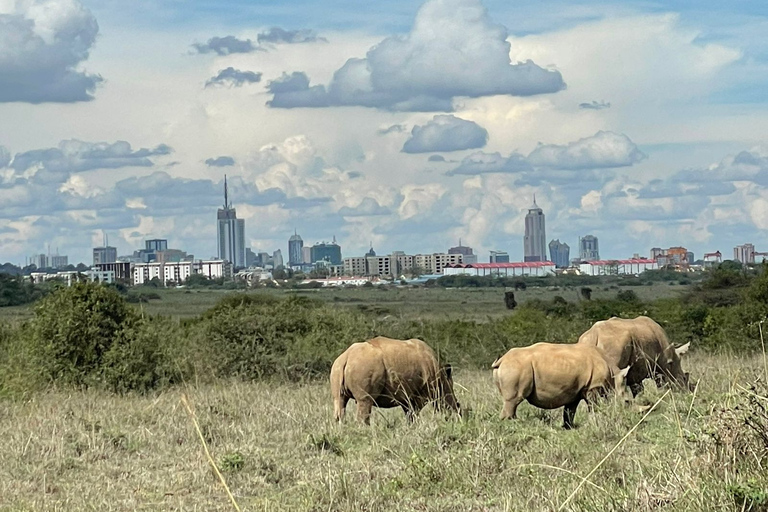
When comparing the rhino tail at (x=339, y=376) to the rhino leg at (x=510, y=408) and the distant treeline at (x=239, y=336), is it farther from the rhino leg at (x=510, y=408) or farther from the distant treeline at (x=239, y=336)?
the distant treeline at (x=239, y=336)

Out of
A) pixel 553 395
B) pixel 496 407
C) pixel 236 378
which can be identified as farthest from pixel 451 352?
pixel 553 395

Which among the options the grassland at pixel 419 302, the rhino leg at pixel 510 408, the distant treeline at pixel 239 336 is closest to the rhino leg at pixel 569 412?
the rhino leg at pixel 510 408

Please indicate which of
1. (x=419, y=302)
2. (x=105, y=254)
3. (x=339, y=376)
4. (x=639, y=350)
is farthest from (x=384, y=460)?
(x=105, y=254)

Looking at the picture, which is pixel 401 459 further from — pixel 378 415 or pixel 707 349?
pixel 707 349

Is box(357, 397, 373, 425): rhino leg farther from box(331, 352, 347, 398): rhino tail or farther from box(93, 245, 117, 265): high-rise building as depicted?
box(93, 245, 117, 265): high-rise building

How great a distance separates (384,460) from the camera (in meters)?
10.7

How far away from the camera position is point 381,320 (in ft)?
101

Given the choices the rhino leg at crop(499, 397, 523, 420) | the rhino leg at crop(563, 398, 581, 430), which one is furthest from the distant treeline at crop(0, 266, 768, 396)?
the rhino leg at crop(499, 397, 523, 420)

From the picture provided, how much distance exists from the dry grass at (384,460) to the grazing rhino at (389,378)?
0.93 ft

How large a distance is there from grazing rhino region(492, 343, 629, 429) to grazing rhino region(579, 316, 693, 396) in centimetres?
243

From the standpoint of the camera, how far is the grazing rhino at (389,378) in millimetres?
13258

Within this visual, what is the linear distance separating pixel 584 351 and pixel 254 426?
3.84 metres

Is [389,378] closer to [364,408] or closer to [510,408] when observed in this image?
[364,408]

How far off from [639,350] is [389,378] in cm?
389
